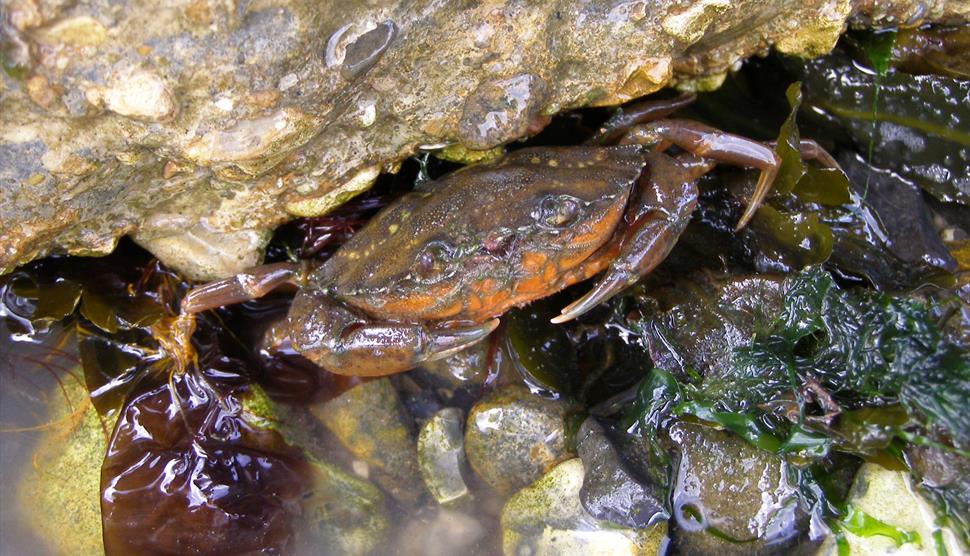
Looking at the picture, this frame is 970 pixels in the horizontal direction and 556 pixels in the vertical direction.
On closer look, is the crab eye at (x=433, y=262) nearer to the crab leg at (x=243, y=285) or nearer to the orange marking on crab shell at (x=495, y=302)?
the orange marking on crab shell at (x=495, y=302)

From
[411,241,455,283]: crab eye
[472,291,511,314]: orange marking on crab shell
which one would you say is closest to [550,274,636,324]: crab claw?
[472,291,511,314]: orange marking on crab shell

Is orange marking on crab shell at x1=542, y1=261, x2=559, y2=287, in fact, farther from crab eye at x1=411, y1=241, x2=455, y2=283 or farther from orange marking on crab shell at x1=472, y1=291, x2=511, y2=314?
crab eye at x1=411, y1=241, x2=455, y2=283

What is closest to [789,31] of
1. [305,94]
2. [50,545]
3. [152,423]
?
[305,94]

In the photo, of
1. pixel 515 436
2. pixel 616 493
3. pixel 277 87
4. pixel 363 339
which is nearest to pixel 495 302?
pixel 363 339

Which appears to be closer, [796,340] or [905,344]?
[905,344]

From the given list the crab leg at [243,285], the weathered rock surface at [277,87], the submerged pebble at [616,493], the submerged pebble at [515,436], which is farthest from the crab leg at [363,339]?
the submerged pebble at [616,493]

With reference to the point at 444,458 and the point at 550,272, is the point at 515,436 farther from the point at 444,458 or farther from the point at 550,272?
the point at 550,272

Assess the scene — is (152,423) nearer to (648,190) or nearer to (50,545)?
(50,545)
